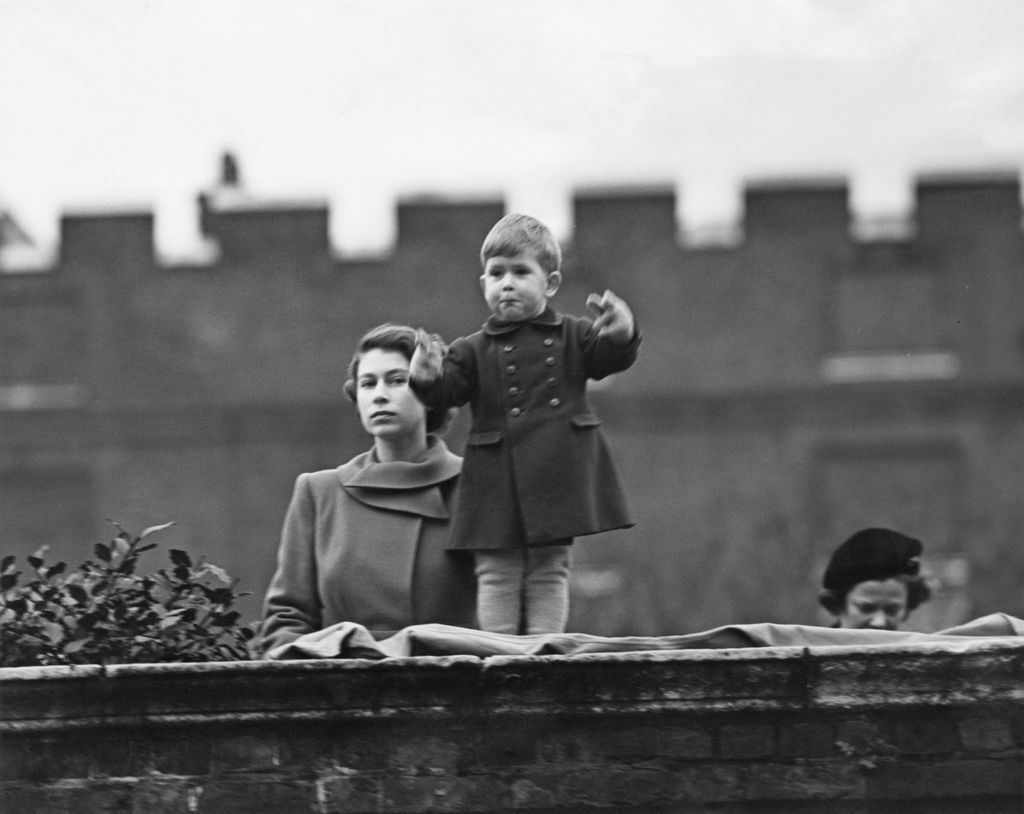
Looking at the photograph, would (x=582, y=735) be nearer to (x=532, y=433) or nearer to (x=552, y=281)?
(x=532, y=433)

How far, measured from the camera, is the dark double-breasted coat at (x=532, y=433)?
A: 5.56 m

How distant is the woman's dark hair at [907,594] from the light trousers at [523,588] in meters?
1.74

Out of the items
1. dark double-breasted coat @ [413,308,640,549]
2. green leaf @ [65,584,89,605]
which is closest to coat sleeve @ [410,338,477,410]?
dark double-breasted coat @ [413,308,640,549]

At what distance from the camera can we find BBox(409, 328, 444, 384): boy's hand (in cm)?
559

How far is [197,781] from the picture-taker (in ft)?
16.6

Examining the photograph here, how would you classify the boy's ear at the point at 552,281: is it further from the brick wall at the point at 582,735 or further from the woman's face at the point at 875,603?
the woman's face at the point at 875,603

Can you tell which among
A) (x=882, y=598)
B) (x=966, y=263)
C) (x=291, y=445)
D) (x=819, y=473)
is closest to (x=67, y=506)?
(x=291, y=445)

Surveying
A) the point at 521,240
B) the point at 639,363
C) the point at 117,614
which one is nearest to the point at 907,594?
the point at 521,240

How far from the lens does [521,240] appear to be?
557 centimetres

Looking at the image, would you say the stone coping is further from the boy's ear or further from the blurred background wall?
the blurred background wall

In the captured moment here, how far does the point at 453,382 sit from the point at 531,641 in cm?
83

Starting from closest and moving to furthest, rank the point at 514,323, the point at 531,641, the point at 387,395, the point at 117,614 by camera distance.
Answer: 1. the point at 531,641
2. the point at 117,614
3. the point at 514,323
4. the point at 387,395

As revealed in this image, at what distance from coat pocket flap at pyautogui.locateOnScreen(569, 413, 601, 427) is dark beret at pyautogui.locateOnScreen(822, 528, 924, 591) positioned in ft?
5.47

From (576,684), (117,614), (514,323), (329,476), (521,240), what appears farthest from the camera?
(329,476)
